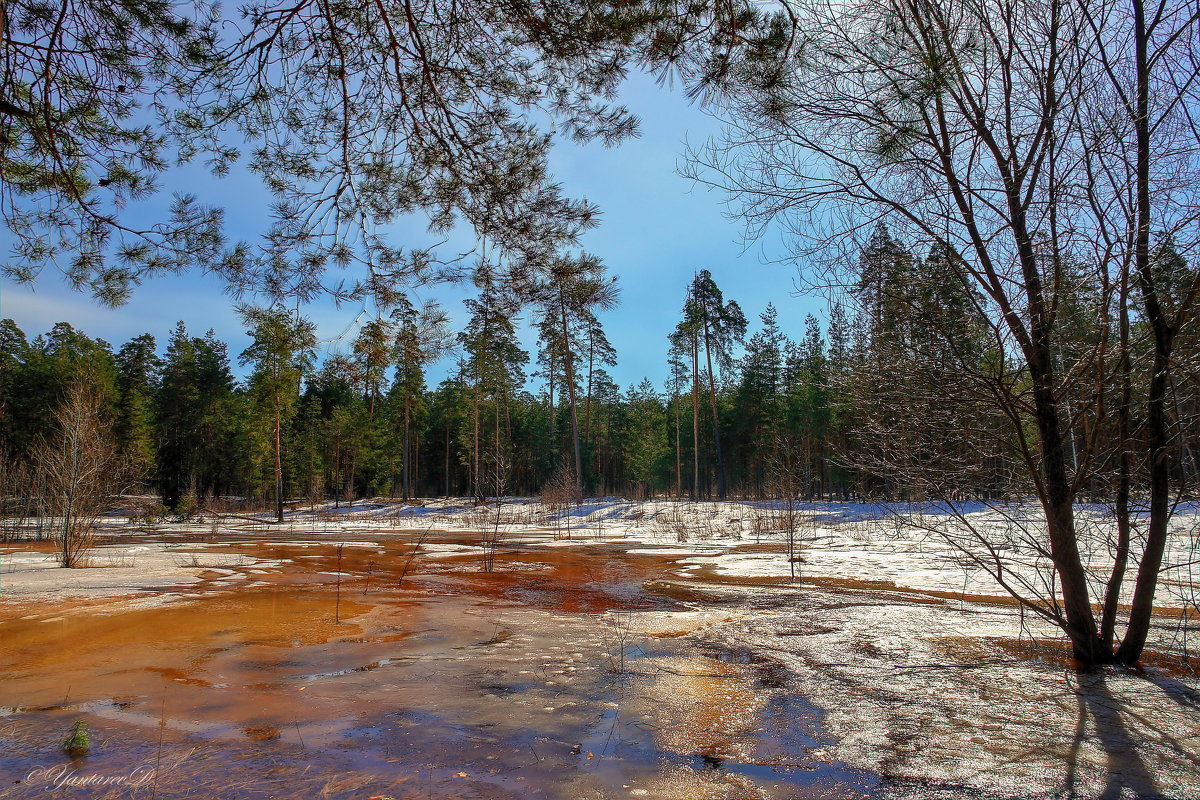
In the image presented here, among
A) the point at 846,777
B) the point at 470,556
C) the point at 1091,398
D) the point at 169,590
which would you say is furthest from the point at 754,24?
the point at 470,556

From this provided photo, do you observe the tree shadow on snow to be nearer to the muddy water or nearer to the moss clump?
the muddy water

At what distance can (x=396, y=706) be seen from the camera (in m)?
4.00

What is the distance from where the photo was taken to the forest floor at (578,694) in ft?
9.88

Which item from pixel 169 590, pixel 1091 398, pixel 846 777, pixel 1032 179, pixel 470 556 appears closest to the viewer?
pixel 846 777

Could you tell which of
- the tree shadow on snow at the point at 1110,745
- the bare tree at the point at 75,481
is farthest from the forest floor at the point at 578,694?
the bare tree at the point at 75,481

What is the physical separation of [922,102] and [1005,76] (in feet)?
2.04

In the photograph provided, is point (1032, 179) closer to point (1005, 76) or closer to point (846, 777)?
point (1005, 76)

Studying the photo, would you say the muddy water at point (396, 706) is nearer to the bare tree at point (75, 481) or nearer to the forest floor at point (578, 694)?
the forest floor at point (578, 694)

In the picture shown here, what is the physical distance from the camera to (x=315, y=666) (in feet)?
16.4

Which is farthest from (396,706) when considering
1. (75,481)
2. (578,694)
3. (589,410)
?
(589,410)

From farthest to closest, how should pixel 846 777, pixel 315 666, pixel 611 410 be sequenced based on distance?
1. pixel 611 410
2. pixel 315 666
3. pixel 846 777

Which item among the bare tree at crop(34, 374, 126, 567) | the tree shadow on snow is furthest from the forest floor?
the bare tree at crop(34, 374, 126, 567)

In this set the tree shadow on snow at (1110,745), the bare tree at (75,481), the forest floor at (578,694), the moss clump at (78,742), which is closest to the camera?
the tree shadow on snow at (1110,745)

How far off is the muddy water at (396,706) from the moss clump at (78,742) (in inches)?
1.9
